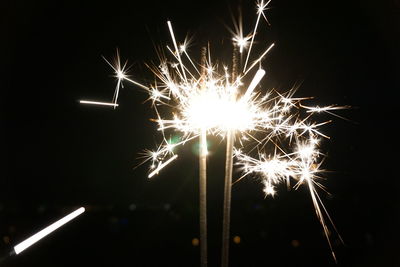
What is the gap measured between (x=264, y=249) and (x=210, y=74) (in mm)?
17394

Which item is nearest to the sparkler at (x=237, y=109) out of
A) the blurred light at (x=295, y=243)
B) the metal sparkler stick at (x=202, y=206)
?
the metal sparkler stick at (x=202, y=206)

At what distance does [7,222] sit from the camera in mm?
29094

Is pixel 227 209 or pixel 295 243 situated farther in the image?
pixel 295 243

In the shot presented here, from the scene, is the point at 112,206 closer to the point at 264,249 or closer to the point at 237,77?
the point at 264,249

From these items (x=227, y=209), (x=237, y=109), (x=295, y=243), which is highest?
(x=295, y=243)

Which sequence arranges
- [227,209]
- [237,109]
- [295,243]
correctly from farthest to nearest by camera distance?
[295,243]
[237,109]
[227,209]

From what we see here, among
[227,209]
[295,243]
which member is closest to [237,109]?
[227,209]

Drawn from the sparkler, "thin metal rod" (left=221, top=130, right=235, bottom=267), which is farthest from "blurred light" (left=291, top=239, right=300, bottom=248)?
"thin metal rod" (left=221, top=130, right=235, bottom=267)

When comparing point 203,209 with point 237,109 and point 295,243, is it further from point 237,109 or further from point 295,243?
point 295,243

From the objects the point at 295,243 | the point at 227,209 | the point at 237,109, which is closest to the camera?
the point at 227,209

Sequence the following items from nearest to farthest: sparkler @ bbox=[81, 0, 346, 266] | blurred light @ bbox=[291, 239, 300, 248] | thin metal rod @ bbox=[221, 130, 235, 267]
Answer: thin metal rod @ bbox=[221, 130, 235, 267]
sparkler @ bbox=[81, 0, 346, 266]
blurred light @ bbox=[291, 239, 300, 248]

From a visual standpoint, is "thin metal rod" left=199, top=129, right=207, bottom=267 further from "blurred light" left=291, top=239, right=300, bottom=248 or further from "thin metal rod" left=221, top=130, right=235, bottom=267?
"blurred light" left=291, top=239, right=300, bottom=248

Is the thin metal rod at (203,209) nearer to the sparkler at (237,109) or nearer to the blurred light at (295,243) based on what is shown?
the sparkler at (237,109)

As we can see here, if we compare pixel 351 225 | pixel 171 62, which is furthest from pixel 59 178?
pixel 351 225
